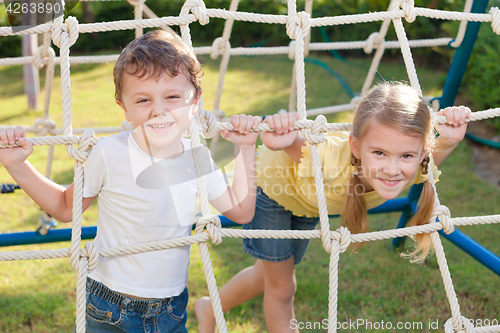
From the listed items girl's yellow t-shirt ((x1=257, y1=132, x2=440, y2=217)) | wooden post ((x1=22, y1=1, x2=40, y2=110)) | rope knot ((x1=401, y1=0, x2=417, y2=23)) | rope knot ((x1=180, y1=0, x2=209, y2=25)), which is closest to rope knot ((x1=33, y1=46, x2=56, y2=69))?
rope knot ((x1=180, y1=0, x2=209, y2=25))

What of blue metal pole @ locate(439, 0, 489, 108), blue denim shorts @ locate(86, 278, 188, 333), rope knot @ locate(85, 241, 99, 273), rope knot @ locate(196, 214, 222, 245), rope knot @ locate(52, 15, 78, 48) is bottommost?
blue denim shorts @ locate(86, 278, 188, 333)

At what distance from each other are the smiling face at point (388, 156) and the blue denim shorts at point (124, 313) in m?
0.57

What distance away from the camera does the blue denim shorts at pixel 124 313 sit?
971mm

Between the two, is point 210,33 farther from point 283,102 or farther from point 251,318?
point 251,318

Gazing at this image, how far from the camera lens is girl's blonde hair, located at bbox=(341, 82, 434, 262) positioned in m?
1.04

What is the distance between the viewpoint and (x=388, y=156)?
41.3 inches

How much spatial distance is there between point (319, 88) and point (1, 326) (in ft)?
11.2

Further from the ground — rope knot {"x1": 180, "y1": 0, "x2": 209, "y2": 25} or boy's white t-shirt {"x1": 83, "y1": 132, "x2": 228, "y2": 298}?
rope knot {"x1": 180, "y1": 0, "x2": 209, "y2": 25}

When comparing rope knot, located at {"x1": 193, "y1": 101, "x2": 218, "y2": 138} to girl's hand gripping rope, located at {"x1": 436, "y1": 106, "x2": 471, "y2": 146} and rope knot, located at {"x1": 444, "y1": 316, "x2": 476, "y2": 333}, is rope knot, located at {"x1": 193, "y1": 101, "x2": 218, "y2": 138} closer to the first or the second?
girl's hand gripping rope, located at {"x1": 436, "y1": 106, "x2": 471, "y2": 146}

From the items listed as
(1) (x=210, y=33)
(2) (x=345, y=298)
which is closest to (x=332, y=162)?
(2) (x=345, y=298)

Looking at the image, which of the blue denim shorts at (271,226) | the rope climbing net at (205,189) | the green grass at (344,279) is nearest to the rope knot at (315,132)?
the rope climbing net at (205,189)

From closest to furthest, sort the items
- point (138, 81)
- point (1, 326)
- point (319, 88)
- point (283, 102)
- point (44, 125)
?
1. point (138, 81)
2. point (1, 326)
3. point (44, 125)
4. point (283, 102)
5. point (319, 88)

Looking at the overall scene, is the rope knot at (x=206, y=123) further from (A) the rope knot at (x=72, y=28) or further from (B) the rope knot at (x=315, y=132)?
(A) the rope knot at (x=72, y=28)

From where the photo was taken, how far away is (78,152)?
0.96m
